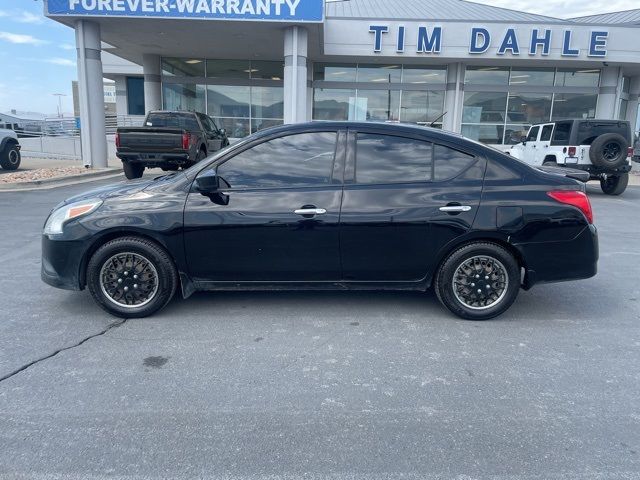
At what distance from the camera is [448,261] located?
4.30m

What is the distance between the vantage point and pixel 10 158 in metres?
15.9

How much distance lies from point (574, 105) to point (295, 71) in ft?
46.5

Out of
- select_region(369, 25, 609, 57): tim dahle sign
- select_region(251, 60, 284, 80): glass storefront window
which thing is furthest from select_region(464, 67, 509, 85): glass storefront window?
select_region(251, 60, 284, 80): glass storefront window

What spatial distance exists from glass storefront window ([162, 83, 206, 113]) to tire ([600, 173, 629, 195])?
60.2 feet

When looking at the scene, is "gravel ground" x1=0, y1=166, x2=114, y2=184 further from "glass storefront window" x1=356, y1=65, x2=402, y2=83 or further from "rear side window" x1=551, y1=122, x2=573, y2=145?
"rear side window" x1=551, y1=122, x2=573, y2=145

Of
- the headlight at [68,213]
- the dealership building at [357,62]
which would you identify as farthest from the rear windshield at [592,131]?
the headlight at [68,213]

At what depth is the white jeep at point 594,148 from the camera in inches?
484

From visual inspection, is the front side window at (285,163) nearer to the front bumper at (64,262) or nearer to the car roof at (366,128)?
the car roof at (366,128)

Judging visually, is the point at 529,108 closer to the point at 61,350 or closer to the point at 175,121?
the point at 175,121

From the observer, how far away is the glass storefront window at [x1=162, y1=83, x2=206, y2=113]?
2462cm

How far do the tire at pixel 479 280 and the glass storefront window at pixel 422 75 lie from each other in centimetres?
2032

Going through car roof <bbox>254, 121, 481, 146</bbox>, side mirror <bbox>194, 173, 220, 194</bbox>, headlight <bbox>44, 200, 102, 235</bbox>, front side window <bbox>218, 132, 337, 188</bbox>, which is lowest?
headlight <bbox>44, 200, 102, 235</bbox>

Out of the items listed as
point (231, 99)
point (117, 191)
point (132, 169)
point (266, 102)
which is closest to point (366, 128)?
point (117, 191)

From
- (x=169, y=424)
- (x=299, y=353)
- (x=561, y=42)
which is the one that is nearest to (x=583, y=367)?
(x=299, y=353)
